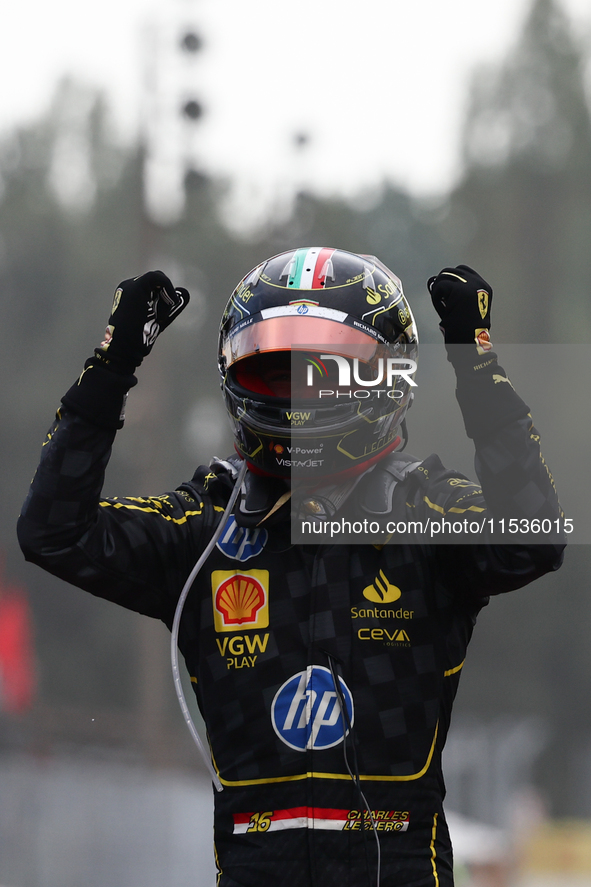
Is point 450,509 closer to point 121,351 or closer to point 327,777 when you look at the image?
point 327,777

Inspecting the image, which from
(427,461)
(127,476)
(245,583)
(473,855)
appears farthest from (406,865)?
(127,476)

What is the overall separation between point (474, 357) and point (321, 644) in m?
0.70

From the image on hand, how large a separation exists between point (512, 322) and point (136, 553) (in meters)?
17.0

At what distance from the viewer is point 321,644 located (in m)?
2.12

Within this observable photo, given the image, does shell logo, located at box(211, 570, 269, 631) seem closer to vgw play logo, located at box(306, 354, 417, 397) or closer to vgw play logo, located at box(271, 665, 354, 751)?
vgw play logo, located at box(271, 665, 354, 751)

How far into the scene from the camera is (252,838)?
207cm

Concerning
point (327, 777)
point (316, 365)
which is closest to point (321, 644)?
point (327, 777)

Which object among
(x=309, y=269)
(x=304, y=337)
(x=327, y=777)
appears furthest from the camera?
(x=309, y=269)

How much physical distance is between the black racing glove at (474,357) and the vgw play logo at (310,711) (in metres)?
0.63

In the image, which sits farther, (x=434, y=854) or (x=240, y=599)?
(x=240, y=599)

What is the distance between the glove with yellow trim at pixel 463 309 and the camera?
2104 mm

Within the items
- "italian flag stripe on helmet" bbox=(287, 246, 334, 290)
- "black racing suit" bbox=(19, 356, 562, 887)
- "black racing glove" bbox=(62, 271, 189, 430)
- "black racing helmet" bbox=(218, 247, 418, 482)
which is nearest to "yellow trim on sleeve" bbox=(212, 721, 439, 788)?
"black racing suit" bbox=(19, 356, 562, 887)

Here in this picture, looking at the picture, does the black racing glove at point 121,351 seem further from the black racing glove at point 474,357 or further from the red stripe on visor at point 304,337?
the black racing glove at point 474,357

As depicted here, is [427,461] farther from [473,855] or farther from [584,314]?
[584,314]
